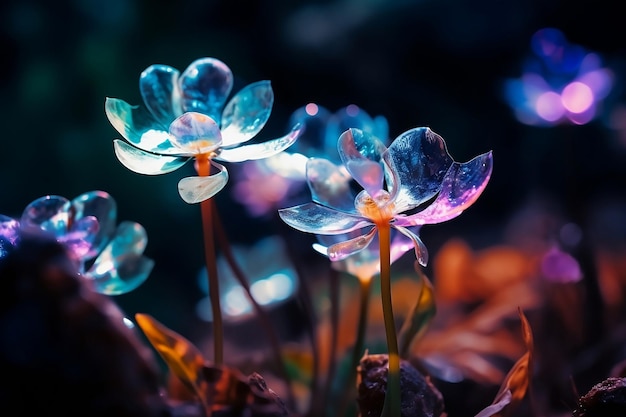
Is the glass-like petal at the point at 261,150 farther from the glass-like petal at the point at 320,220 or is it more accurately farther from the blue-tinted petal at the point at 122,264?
the blue-tinted petal at the point at 122,264

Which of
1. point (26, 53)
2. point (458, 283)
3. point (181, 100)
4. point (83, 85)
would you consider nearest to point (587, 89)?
point (458, 283)

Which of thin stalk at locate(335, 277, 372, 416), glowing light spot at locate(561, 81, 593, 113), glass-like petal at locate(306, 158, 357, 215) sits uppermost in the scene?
glowing light spot at locate(561, 81, 593, 113)

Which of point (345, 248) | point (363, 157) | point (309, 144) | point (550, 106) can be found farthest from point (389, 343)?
point (550, 106)

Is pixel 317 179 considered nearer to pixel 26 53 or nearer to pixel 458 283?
pixel 458 283

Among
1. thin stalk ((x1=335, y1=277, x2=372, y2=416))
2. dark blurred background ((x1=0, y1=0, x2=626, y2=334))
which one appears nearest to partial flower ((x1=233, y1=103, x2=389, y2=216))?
thin stalk ((x1=335, y1=277, x2=372, y2=416))

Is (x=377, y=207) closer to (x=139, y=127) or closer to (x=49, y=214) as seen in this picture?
(x=139, y=127)

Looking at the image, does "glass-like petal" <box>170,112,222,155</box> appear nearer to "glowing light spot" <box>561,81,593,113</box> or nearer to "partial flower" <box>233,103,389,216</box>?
"partial flower" <box>233,103,389,216</box>
